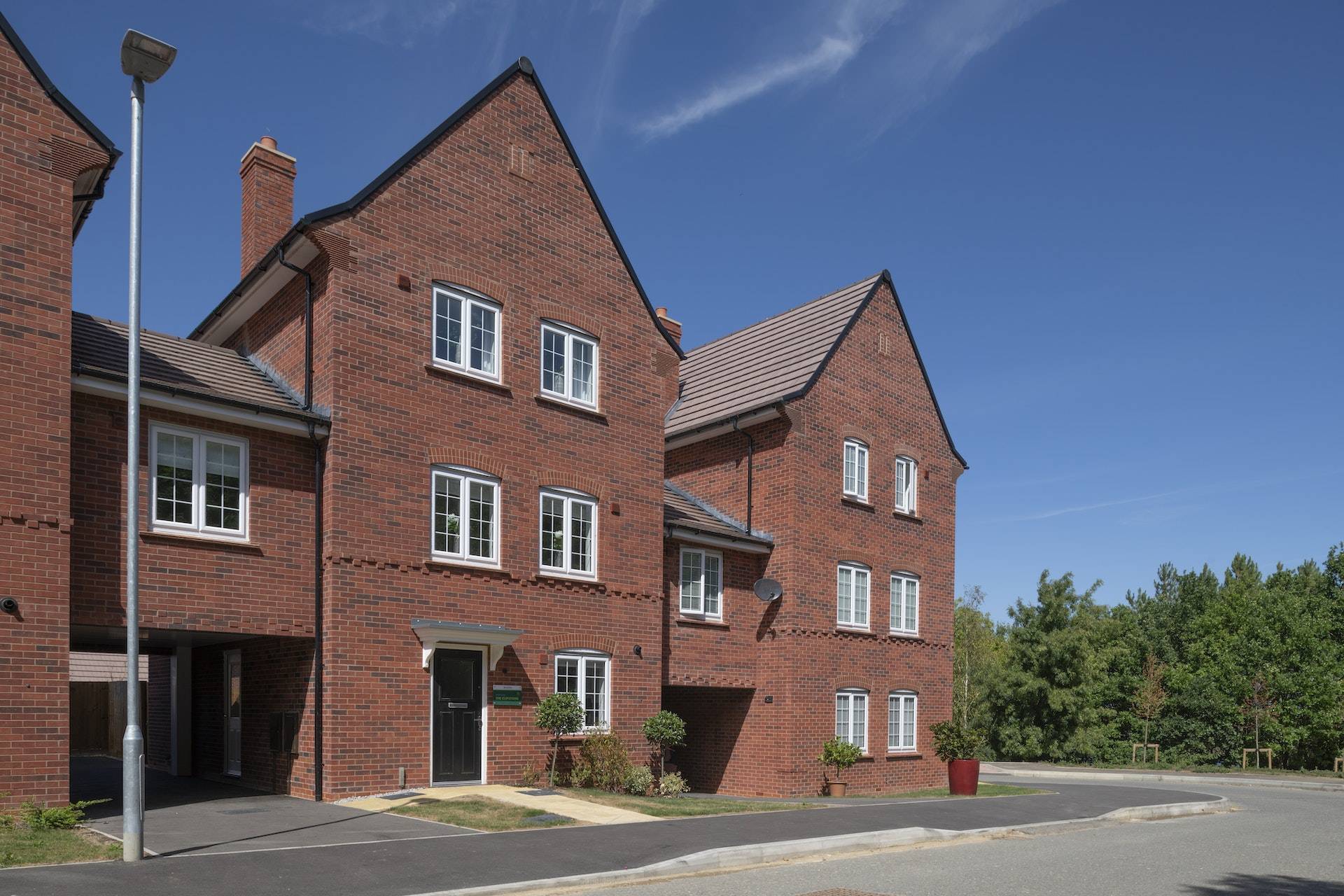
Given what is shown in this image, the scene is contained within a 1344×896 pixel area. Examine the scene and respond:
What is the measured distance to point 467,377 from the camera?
18156mm

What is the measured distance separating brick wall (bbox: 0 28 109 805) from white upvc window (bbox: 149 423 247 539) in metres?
1.48

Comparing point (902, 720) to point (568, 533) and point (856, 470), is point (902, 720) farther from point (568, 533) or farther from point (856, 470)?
point (568, 533)

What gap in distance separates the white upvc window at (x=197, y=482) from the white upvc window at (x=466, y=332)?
12.0 ft

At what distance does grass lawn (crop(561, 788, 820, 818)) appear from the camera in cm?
1595

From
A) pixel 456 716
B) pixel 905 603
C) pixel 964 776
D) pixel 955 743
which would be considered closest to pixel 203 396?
pixel 456 716

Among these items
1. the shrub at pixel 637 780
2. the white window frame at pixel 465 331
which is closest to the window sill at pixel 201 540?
the white window frame at pixel 465 331

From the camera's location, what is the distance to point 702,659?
2286 centimetres

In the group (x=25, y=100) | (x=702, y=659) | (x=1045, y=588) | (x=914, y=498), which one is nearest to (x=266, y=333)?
(x=25, y=100)

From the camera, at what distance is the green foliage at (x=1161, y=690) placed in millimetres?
39875

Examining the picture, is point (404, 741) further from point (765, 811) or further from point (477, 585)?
point (765, 811)

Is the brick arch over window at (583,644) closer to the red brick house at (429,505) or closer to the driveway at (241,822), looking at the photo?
the red brick house at (429,505)

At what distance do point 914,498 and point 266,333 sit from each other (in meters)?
16.1

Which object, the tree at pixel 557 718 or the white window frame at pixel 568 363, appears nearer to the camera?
the tree at pixel 557 718

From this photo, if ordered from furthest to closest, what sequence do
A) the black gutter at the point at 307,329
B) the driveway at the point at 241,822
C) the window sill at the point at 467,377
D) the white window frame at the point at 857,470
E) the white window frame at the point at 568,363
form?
the white window frame at the point at 857,470
the white window frame at the point at 568,363
the window sill at the point at 467,377
the black gutter at the point at 307,329
the driveway at the point at 241,822
